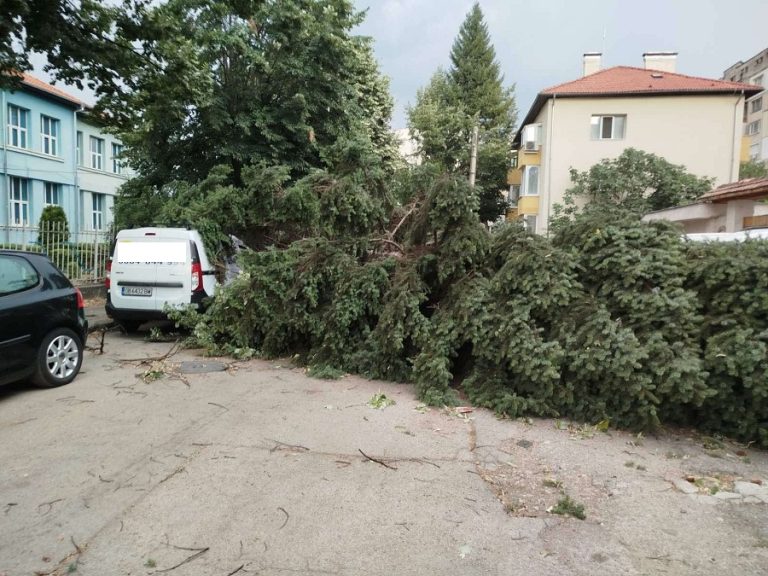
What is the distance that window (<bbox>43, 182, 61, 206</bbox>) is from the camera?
27577 mm

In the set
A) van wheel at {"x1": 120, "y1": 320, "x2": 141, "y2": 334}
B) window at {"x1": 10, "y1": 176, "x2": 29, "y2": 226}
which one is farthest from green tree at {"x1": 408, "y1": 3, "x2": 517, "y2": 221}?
van wheel at {"x1": 120, "y1": 320, "x2": 141, "y2": 334}

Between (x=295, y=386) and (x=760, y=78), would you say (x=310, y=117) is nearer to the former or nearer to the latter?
(x=295, y=386)

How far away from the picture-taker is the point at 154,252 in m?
9.29

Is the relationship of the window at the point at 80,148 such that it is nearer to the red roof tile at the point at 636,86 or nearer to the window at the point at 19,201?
the window at the point at 19,201

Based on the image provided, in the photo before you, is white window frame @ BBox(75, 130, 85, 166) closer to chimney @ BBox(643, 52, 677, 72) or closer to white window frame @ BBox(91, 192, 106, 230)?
white window frame @ BBox(91, 192, 106, 230)

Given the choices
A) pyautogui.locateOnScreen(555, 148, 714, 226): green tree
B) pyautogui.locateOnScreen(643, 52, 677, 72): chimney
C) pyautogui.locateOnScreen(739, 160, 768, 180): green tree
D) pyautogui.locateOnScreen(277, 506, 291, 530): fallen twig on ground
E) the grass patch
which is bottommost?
pyautogui.locateOnScreen(277, 506, 291, 530): fallen twig on ground

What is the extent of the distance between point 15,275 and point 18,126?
24.2m

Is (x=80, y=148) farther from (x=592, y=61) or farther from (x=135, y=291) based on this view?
(x=592, y=61)

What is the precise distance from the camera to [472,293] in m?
6.10

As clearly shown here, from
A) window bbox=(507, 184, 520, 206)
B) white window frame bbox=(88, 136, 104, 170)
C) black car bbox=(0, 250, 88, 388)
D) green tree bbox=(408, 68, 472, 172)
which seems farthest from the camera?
window bbox=(507, 184, 520, 206)

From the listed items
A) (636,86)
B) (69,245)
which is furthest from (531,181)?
(69,245)

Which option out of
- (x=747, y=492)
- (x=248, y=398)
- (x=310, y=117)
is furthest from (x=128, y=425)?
(x=310, y=117)

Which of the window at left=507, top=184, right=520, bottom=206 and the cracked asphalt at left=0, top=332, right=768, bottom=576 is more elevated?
the window at left=507, top=184, right=520, bottom=206

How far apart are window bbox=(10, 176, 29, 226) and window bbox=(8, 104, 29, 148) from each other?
1.65m
